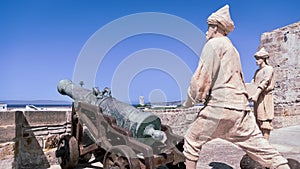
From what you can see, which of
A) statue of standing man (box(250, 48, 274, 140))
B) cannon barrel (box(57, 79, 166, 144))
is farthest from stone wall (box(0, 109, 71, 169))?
statue of standing man (box(250, 48, 274, 140))

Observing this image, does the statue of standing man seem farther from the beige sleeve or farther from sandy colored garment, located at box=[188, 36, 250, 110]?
the beige sleeve

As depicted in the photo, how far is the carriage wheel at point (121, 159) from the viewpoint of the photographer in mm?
3248

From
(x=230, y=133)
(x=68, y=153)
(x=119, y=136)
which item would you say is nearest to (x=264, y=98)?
(x=230, y=133)

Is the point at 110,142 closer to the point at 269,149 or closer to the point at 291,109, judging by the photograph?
the point at 269,149

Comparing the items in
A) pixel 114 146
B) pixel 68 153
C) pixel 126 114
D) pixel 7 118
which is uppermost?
pixel 126 114

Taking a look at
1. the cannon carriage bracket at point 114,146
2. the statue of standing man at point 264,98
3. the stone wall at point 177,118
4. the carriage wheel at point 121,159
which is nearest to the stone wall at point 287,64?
the stone wall at point 177,118

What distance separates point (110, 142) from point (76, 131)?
94 cm

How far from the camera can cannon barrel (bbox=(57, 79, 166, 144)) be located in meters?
3.57

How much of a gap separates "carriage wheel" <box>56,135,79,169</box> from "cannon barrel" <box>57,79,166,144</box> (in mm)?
612

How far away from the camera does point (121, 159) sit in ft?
11.2

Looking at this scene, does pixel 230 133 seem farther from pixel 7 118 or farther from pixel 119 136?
pixel 7 118

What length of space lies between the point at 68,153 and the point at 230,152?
300 cm

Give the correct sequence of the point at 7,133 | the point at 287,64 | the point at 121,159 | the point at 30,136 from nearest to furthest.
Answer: the point at 121,159 → the point at 7,133 → the point at 30,136 → the point at 287,64

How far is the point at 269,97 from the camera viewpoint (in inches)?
179
